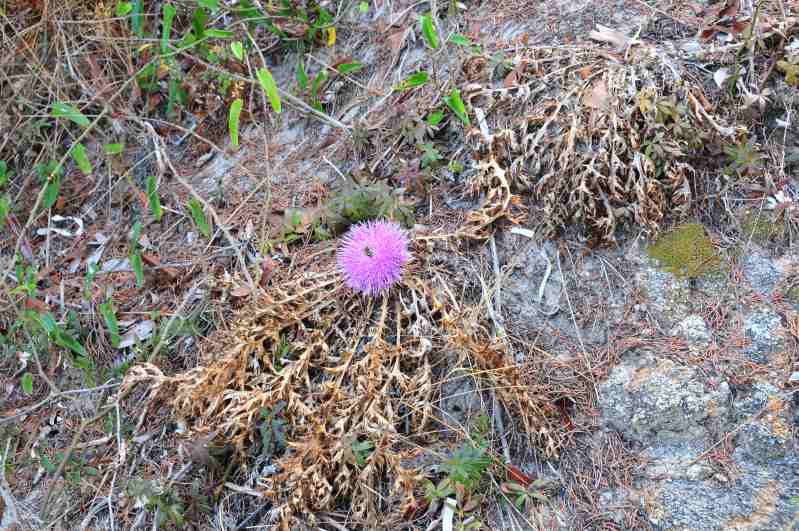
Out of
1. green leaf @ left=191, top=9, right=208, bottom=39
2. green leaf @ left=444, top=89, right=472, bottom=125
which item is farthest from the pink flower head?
green leaf @ left=191, top=9, right=208, bottom=39

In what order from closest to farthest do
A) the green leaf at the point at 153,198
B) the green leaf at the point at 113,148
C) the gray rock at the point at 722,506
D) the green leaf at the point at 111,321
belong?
the gray rock at the point at 722,506
the green leaf at the point at 111,321
the green leaf at the point at 153,198
the green leaf at the point at 113,148

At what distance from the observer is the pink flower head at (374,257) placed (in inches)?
91.4

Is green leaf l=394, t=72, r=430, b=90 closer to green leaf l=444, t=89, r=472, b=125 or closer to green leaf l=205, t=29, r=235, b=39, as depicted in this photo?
green leaf l=444, t=89, r=472, b=125

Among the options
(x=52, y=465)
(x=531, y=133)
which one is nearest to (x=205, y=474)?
(x=52, y=465)

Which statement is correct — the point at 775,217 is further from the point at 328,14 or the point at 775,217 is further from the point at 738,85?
the point at 328,14

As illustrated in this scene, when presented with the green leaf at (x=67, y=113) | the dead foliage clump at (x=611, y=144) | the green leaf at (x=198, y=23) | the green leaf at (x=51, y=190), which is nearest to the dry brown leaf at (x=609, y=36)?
the dead foliage clump at (x=611, y=144)

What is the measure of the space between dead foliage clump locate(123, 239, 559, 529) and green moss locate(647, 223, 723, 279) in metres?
0.68

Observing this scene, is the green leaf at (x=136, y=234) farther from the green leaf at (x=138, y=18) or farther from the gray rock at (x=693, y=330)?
the gray rock at (x=693, y=330)

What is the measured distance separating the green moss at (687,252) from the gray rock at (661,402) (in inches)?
13.3

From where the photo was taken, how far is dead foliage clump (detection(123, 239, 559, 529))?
2107mm

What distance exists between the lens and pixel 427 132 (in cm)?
274

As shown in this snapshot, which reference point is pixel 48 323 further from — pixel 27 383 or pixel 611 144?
pixel 611 144

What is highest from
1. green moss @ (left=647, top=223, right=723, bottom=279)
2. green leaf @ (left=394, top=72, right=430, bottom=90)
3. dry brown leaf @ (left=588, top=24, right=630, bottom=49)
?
dry brown leaf @ (left=588, top=24, right=630, bottom=49)

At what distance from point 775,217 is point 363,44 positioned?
1.98m
